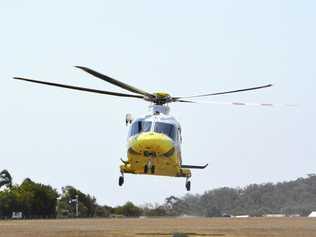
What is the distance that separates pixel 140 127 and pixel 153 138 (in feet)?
6.64

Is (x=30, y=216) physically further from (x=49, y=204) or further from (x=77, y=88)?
(x=77, y=88)

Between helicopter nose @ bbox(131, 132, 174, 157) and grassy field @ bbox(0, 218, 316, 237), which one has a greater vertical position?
helicopter nose @ bbox(131, 132, 174, 157)

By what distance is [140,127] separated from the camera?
176ft

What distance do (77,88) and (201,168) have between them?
13596 millimetres

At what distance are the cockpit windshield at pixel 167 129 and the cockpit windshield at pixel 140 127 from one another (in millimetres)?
617

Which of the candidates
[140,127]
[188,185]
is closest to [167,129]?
[140,127]

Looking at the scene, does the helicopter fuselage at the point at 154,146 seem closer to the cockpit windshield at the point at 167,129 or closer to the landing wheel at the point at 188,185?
the cockpit windshield at the point at 167,129

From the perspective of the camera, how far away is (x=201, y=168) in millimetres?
60062

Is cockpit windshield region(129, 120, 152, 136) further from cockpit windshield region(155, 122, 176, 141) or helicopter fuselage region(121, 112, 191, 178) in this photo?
cockpit windshield region(155, 122, 176, 141)

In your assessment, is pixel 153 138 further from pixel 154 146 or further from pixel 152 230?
→ pixel 152 230

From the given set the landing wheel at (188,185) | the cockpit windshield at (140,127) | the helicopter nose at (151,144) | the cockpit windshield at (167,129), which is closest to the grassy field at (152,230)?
the landing wheel at (188,185)

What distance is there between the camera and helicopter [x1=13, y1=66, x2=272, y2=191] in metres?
52.1

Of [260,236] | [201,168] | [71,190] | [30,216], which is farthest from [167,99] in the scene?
[71,190]

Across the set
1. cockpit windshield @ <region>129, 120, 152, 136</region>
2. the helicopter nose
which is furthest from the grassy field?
cockpit windshield @ <region>129, 120, 152, 136</region>
